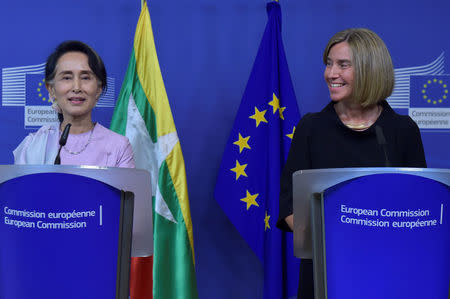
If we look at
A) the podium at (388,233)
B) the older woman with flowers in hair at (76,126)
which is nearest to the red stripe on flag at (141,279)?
the older woman with flowers in hair at (76,126)

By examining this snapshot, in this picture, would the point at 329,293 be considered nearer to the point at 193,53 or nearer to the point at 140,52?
the point at 140,52

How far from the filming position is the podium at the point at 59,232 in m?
1.12

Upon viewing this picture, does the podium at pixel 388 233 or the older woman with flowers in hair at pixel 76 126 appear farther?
the older woman with flowers in hair at pixel 76 126

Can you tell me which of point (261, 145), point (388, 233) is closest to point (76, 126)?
point (261, 145)

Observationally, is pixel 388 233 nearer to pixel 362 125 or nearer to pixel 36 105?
pixel 362 125

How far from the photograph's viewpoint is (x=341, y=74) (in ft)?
5.85

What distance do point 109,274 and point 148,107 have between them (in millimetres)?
1670

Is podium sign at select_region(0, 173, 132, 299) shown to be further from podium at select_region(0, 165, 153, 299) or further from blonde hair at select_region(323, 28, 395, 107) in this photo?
blonde hair at select_region(323, 28, 395, 107)

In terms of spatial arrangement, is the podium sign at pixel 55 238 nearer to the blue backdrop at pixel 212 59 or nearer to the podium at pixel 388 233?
the podium at pixel 388 233

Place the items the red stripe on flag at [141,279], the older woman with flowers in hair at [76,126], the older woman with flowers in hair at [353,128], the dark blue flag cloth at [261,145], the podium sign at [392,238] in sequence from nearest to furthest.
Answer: the podium sign at [392,238] → the older woman with flowers in hair at [353,128] → the older woman with flowers in hair at [76,126] → the red stripe on flag at [141,279] → the dark blue flag cloth at [261,145]

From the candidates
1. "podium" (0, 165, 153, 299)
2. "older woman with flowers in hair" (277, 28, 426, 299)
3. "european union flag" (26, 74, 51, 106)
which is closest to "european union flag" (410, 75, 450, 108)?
"older woman with flowers in hair" (277, 28, 426, 299)

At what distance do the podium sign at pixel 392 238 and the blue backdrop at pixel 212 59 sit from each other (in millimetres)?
2068

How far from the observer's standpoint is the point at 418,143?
68.8 inches

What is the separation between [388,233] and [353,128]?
735 millimetres
